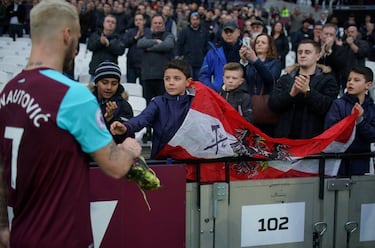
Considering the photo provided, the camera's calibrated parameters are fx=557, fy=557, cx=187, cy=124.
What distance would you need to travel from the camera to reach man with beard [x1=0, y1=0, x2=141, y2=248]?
7.73 feet

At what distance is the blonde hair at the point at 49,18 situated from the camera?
7.97 feet

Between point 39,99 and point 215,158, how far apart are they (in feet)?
6.79

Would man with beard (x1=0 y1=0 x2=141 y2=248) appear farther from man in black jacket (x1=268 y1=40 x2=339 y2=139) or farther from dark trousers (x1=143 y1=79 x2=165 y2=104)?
dark trousers (x1=143 y1=79 x2=165 y2=104)

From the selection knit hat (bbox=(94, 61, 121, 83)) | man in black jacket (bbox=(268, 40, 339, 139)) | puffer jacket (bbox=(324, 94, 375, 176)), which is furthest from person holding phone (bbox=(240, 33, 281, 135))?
knit hat (bbox=(94, 61, 121, 83))

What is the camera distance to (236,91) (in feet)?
17.6

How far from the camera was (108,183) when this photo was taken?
12.6 ft

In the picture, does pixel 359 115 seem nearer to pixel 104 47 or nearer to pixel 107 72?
pixel 107 72

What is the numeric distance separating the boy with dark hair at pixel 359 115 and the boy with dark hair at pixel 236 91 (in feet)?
2.53

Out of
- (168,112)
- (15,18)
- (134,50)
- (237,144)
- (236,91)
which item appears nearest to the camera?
(237,144)

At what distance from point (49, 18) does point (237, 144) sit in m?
2.23

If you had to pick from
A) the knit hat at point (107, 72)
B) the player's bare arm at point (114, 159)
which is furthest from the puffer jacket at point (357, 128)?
the player's bare arm at point (114, 159)

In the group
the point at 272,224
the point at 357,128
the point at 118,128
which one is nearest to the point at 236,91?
the point at 357,128

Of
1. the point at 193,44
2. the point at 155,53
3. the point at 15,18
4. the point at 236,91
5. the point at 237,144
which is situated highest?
the point at 15,18

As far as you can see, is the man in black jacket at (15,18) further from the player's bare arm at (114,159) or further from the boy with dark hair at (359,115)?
the player's bare arm at (114,159)
